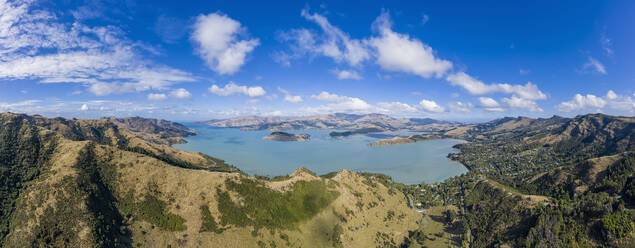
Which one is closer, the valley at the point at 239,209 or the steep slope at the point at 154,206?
the steep slope at the point at 154,206

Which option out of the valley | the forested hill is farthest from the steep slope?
the forested hill

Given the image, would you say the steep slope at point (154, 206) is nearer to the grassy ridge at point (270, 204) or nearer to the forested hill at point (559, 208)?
the grassy ridge at point (270, 204)

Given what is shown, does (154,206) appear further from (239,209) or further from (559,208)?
(559,208)

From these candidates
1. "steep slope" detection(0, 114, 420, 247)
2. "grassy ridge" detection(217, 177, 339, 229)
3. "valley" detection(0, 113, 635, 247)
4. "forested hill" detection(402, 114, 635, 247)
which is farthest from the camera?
"grassy ridge" detection(217, 177, 339, 229)

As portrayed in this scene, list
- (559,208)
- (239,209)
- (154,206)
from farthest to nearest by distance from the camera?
1. (559,208)
2. (239,209)
3. (154,206)

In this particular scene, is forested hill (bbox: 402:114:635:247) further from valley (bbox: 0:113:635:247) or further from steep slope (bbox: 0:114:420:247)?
steep slope (bbox: 0:114:420:247)

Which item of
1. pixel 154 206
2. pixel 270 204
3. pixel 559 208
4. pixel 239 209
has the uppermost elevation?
pixel 154 206

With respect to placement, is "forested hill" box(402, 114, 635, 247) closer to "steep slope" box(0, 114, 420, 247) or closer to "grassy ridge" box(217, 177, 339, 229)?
"steep slope" box(0, 114, 420, 247)

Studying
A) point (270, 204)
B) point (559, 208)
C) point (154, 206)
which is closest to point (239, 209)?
point (270, 204)

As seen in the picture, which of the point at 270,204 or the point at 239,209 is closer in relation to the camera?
the point at 239,209

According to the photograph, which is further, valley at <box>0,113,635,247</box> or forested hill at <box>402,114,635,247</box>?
forested hill at <box>402,114,635,247</box>

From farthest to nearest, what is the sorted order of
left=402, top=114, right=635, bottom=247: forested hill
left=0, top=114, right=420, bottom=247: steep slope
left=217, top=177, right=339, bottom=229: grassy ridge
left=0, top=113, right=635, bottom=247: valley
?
left=217, top=177, right=339, bottom=229: grassy ridge
left=402, top=114, right=635, bottom=247: forested hill
left=0, top=113, right=635, bottom=247: valley
left=0, top=114, right=420, bottom=247: steep slope

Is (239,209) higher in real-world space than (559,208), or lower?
higher

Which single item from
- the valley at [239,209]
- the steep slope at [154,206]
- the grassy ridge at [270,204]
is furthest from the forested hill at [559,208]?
the grassy ridge at [270,204]
